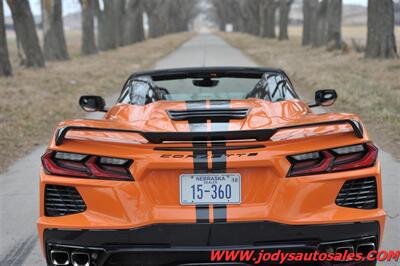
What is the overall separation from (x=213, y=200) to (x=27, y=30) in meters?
17.3

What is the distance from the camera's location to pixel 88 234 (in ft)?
9.48

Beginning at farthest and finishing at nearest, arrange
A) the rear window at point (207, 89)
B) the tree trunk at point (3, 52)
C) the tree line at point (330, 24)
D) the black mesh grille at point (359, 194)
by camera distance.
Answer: the tree line at point (330, 24) → the tree trunk at point (3, 52) → the rear window at point (207, 89) → the black mesh grille at point (359, 194)

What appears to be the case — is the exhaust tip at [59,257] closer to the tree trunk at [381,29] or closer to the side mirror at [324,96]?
the side mirror at [324,96]

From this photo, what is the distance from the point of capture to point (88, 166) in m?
2.95

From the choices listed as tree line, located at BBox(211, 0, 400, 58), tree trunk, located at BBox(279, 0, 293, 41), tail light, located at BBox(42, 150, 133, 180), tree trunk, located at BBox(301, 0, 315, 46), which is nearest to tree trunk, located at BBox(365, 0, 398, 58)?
tree line, located at BBox(211, 0, 400, 58)

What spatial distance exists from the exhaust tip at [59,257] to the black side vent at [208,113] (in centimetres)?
103

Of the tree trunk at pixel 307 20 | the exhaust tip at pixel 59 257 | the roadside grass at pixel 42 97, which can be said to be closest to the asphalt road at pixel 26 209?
the roadside grass at pixel 42 97

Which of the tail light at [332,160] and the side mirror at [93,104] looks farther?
the side mirror at [93,104]

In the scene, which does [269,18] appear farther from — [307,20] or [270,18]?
[307,20]

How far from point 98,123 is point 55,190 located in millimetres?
495

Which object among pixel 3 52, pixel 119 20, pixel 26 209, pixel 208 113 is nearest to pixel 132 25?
pixel 119 20

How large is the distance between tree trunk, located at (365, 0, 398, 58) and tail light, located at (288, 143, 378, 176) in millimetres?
17159

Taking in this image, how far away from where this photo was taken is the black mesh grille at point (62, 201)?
9.68 feet

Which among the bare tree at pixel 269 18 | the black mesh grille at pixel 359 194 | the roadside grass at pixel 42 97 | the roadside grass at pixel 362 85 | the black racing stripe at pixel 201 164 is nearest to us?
the black racing stripe at pixel 201 164
